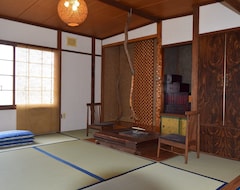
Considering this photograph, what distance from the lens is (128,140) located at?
11.6ft

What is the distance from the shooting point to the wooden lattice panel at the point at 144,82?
539cm

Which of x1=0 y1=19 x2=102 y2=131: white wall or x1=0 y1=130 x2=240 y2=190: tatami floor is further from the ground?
x1=0 y1=19 x2=102 y2=131: white wall

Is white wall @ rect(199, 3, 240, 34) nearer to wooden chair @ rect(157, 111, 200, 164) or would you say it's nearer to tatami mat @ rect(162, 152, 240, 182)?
wooden chair @ rect(157, 111, 200, 164)

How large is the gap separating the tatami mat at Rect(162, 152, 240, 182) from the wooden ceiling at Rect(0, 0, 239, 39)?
255 cm

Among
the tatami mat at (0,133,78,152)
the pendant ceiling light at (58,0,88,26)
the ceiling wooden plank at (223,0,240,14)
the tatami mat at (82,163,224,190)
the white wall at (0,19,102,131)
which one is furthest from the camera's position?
the white wall at (0,19,102,131)

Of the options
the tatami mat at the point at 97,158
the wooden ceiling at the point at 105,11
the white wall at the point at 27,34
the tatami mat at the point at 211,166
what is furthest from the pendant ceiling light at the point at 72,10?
the white wall at the point at 27,34

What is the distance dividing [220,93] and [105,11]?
259cm

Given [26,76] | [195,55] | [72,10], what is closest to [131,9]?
[195,55]

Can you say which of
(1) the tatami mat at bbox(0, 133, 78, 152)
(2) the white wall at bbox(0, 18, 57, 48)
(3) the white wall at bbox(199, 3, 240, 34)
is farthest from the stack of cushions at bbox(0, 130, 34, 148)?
(3) the white wall at bbox(199, 3, 240, 34)

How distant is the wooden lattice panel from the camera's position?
5.39 metres

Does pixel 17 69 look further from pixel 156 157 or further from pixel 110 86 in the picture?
pixel 156 157

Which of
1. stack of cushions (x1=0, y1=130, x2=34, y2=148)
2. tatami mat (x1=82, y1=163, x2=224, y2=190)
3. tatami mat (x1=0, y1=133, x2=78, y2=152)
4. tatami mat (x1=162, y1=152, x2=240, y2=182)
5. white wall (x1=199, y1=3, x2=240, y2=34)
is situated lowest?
tatami mat (x1=162, y1=152, x2=240, y2=182)

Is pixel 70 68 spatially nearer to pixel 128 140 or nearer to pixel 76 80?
pixel 76 80

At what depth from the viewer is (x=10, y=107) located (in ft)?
14.6
